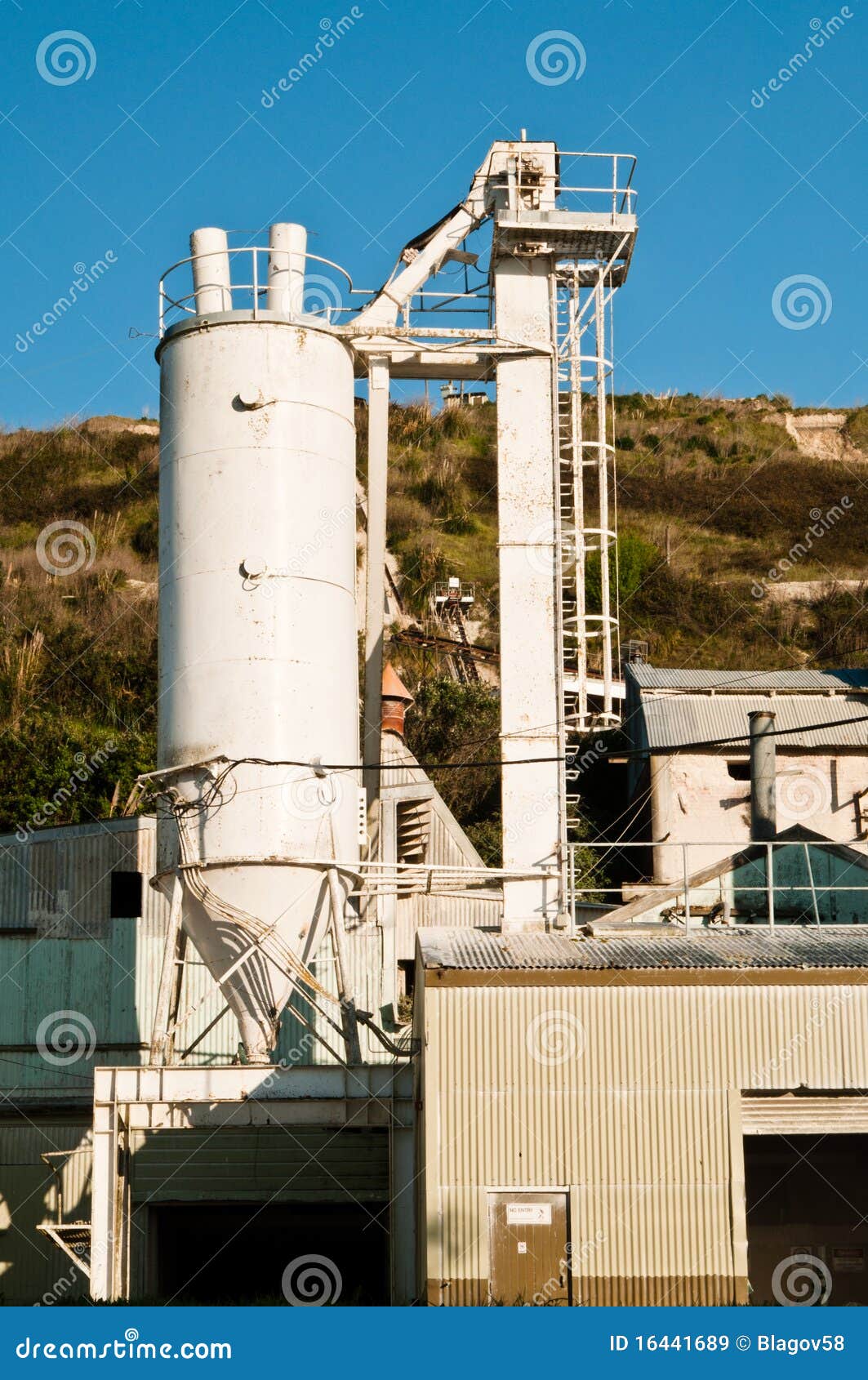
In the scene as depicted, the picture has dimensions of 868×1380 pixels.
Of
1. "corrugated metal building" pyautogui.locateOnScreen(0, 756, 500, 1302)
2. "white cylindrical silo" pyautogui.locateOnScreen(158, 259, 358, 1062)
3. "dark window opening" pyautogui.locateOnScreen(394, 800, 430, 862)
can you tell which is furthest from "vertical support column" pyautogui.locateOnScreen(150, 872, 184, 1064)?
"dark window opening" pyautogui.locateOnScreen(394, 800, 430, 862)

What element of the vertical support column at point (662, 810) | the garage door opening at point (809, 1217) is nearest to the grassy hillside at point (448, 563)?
the vertical support column at point (662, 810)

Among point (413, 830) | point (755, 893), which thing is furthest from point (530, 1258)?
point (413, 830)

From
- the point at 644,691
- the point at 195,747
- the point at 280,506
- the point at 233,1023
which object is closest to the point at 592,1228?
the point at 195,747

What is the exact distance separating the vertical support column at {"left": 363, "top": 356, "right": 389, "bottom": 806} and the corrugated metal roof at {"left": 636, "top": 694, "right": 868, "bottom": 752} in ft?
53.2

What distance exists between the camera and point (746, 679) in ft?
144

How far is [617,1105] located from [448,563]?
42.1 metres

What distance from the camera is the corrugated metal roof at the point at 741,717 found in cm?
4122

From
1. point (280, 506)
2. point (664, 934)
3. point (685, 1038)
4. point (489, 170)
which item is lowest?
point (685, 1038)

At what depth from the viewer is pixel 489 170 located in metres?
27.2

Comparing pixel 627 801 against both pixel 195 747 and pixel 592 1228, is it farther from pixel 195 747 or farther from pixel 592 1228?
pixel 592 1228

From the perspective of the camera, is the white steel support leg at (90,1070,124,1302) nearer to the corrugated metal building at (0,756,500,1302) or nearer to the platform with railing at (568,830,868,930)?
the corrugated metal building at (0,756,500,1302)

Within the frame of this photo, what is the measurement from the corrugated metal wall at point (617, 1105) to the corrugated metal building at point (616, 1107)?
0.02m

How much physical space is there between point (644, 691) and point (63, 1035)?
18731 millimetres

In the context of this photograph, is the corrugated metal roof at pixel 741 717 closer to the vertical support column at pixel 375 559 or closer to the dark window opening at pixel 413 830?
the dark window opening at pixel 413 830
